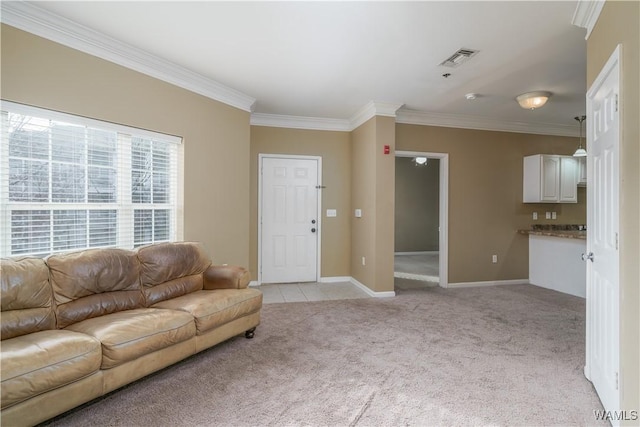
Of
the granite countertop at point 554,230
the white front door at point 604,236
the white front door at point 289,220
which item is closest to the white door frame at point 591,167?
the white front door at point 604,236

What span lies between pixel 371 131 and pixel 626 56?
3.13 metres

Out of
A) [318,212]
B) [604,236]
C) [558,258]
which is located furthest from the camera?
[318,212]

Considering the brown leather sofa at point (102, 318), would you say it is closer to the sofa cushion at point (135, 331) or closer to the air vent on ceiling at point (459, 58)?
Answer: the sofa cushion at point (135, 331)

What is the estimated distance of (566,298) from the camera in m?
4.53

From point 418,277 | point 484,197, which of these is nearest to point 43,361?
point 418,277

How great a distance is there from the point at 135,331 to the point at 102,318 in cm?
37

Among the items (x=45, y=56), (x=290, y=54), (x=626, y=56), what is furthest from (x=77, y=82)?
(x=626, y=56)

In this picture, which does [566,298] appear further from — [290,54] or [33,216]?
[33,216]

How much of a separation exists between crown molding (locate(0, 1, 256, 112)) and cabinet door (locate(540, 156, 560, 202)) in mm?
4781

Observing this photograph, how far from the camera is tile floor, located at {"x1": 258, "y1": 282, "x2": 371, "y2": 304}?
447cm

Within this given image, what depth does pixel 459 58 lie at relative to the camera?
3092mm

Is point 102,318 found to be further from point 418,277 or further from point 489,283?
point 489,283

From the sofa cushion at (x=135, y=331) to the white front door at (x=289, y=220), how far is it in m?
2.84

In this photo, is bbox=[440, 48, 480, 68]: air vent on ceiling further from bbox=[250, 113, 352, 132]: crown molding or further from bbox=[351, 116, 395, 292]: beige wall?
bbox=[250, 113, 352, 132]: crown molding
